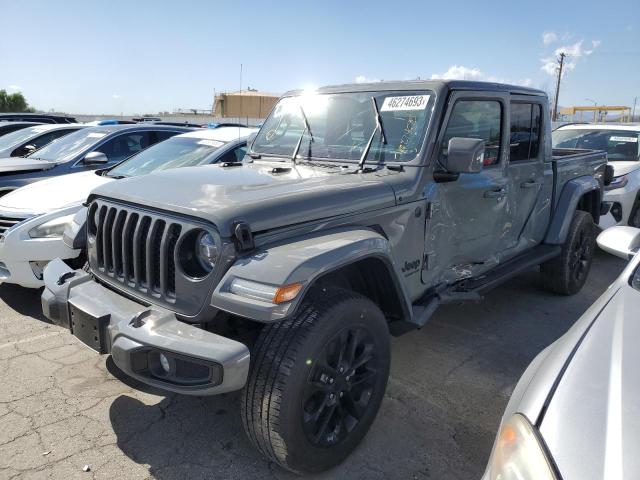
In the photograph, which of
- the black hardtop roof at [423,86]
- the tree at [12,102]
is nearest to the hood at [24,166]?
the black hardtop roof at [423,86]

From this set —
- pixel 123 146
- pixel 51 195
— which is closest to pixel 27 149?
pixel 123 146

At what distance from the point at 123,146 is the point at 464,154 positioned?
5.50 m

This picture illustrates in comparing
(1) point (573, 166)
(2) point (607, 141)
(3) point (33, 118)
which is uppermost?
(3) point (33, 118)

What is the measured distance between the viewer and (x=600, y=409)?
1.44 meters

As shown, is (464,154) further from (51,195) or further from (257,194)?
(51,195)

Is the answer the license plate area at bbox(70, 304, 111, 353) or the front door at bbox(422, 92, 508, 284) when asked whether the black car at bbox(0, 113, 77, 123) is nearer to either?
the license plate area at bbox(70, 304, 111, 353)

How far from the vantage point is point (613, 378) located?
155 centimetres

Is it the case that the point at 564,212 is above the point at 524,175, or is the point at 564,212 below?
below

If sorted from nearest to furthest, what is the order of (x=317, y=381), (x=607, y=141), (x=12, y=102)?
(x=317, y=381) → (x=607, y=141) → (x=12, y=102)

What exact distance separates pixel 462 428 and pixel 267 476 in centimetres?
118

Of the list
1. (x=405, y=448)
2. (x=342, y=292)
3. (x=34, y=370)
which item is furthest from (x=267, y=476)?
(x=34, y=370)

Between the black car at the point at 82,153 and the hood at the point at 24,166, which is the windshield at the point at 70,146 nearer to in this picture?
the black car at the point at 82,153

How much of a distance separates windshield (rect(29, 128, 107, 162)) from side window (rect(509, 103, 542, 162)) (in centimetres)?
539

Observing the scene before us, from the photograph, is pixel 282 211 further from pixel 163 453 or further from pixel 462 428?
pixel 462 428
